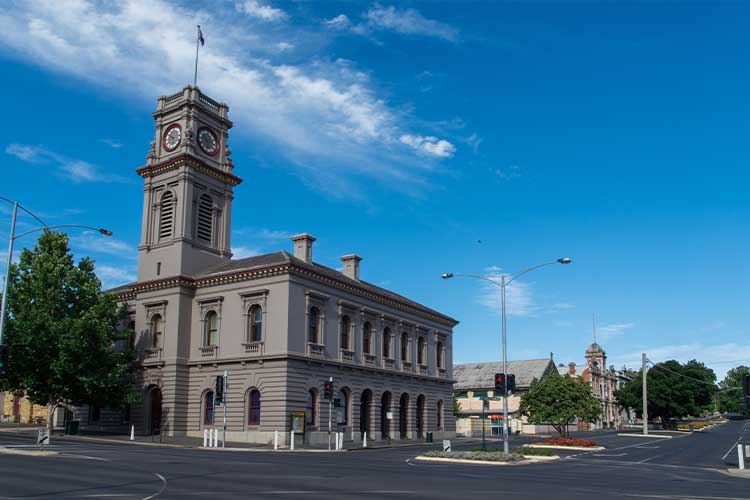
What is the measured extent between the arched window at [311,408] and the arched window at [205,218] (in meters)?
16.0

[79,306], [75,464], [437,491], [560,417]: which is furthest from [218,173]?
[437,491]

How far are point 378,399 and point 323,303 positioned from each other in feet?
35.5

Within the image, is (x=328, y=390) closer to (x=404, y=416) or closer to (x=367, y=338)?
(x=367, y=338)

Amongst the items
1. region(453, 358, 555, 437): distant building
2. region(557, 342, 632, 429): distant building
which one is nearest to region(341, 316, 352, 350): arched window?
region(453, 358, 555, 437): distant building

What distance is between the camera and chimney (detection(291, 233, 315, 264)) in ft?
172

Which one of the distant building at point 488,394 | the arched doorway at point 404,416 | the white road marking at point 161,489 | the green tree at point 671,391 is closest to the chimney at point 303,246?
the arched doorway at point 404,416

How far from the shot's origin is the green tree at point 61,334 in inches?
1767

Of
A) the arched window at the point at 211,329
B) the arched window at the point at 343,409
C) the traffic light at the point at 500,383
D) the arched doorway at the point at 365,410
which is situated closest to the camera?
the traffic light at the point at 500,383

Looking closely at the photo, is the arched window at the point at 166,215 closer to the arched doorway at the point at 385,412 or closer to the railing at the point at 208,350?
the railing at the point at 208,350

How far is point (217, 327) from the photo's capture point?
5025cm

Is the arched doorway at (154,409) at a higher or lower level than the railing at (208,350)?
lower

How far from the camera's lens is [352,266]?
59.1 meters

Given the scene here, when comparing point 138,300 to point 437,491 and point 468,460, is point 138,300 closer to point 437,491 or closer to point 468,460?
point 468,460

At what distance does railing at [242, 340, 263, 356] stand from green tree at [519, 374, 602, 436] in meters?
19.4
